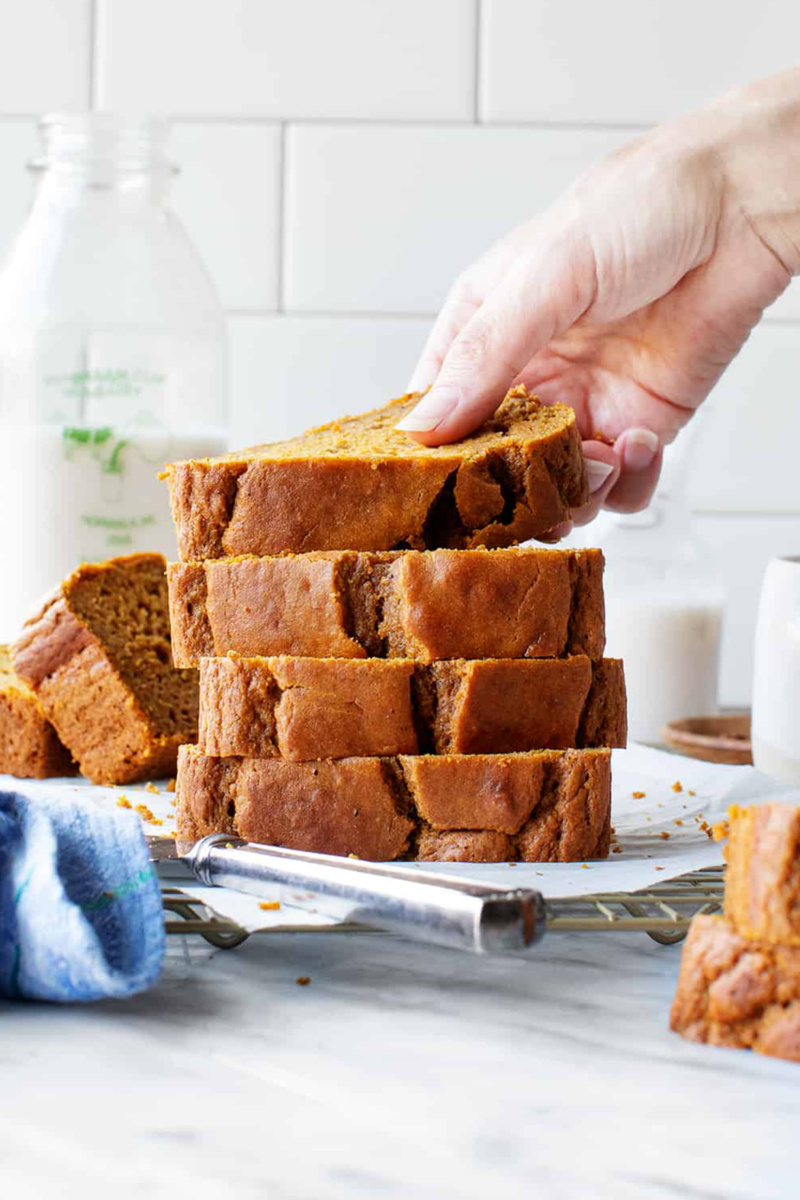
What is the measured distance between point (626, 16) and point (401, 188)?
617 mm

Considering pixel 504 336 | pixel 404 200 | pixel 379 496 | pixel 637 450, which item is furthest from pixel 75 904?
pixel 404 200

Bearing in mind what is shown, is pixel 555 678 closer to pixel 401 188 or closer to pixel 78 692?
pixel 78 692

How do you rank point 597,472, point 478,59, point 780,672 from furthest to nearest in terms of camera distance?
1. point 478,59
2. point 597,472
3. point 780,672

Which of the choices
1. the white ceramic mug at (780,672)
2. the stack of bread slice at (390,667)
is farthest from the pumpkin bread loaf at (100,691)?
the white ceramic mug at (780,672)

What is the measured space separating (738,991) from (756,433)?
2426 mm

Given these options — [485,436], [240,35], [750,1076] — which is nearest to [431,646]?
[485,436]

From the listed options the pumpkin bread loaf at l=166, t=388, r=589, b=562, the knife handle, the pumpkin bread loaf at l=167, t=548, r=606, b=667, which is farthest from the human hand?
the knife handle

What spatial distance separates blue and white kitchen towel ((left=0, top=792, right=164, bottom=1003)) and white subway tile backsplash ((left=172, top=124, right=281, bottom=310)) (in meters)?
2.20

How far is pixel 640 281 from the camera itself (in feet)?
6.47

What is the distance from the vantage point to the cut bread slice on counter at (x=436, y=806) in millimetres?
1452

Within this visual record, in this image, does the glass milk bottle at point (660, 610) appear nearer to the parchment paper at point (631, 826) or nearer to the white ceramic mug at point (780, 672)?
the parchment paper at point (631, 826)

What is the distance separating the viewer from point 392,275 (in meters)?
3.23

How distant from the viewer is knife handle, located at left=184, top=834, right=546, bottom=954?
3.29ft

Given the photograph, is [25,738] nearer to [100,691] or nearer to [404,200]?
[100,691]
